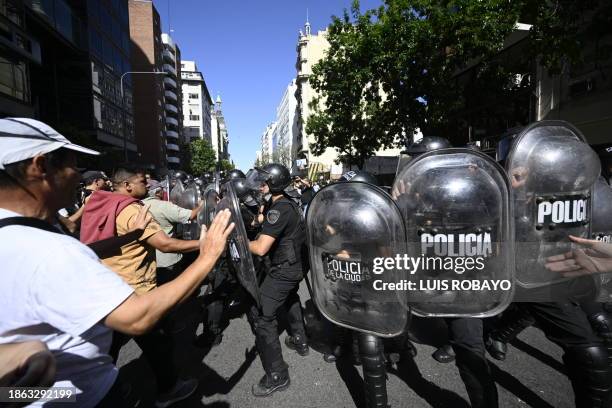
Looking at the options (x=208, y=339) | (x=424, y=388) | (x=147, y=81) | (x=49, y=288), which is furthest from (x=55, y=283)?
(x=147, y=81)

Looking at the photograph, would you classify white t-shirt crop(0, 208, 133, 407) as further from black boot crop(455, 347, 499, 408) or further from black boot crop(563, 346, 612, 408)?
black boot crop(563, 346, 612, 408)

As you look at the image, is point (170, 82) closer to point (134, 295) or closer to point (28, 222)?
point (28, 222)

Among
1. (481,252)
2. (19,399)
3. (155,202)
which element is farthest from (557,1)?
(19,399)

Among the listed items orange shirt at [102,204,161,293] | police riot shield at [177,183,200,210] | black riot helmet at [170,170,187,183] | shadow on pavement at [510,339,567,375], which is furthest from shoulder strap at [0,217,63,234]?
black riot helmet at [170,170,187,183]

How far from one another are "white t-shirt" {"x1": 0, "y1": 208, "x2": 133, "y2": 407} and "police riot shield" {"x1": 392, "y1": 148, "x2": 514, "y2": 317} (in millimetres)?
1316

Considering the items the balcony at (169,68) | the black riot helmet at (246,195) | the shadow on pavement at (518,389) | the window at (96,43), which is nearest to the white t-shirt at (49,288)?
the shadow on pavement at (518,389)

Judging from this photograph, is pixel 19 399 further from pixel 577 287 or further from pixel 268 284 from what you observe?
pixel 577 287

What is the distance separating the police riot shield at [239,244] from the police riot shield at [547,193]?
158 centimetres

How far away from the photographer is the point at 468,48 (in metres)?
10.7

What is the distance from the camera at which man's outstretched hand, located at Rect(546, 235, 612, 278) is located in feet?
5.97

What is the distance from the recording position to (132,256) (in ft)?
8.50

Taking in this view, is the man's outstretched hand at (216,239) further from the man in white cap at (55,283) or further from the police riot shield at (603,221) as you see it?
the police riot shield at (603,221)

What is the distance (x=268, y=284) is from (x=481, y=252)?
1.87 m

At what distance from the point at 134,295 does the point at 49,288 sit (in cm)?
23
